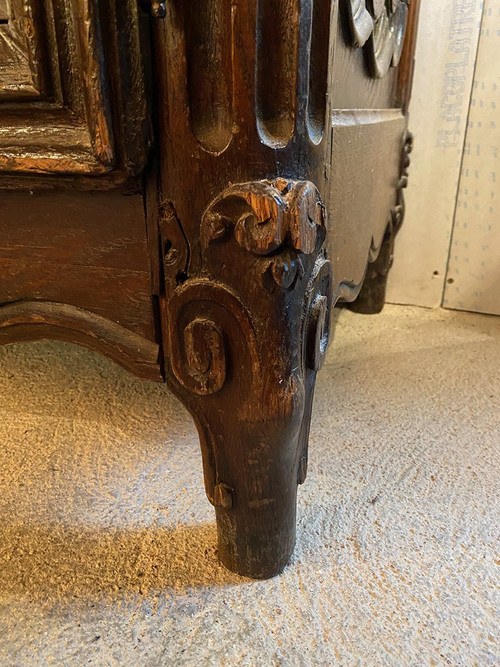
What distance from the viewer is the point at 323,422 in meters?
0.96

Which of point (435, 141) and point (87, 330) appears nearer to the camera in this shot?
point (87, 330)

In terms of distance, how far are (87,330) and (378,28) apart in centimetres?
66

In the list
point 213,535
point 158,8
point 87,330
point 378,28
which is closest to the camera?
point 158,8

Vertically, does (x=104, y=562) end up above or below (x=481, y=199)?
below

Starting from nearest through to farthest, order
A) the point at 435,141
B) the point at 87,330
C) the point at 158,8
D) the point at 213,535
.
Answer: the point at 158,8, the point at 87,330, the point at 213,535, the point at 435,141

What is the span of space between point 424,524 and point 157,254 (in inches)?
19.6

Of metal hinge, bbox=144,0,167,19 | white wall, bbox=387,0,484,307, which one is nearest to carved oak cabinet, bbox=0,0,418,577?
metal hinge, bbox=144,0,167,19

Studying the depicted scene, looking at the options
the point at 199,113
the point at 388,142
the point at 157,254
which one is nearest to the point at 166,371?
the point at 157,254

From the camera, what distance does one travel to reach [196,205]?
0.46 metres

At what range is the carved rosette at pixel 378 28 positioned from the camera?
0.62 m

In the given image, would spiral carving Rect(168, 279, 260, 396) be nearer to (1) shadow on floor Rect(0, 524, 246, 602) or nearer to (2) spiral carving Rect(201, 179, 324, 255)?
(2) spiral carving Rect(201, 179, 324, 255)

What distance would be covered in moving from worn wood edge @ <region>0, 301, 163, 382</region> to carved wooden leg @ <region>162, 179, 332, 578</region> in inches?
1.2

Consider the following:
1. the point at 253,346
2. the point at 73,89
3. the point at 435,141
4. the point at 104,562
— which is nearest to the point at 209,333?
the point at 253,346

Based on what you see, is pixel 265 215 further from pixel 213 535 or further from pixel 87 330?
pixel 213 535
